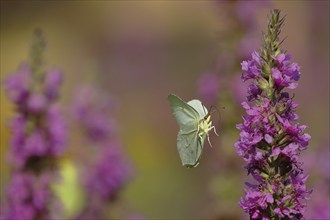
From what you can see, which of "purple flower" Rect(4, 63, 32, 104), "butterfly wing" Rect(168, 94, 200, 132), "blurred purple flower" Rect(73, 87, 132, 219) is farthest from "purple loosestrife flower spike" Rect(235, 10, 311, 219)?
"blurred purple flower" Rect(73, 87, 132, 219)

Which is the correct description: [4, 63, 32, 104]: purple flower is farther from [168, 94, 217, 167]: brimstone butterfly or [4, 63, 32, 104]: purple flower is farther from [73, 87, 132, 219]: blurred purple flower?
[73, 87, 132, 219]: blurred purple flower

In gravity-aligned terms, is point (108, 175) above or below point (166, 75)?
below

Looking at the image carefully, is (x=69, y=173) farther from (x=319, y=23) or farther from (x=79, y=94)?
(x=319, y=23)

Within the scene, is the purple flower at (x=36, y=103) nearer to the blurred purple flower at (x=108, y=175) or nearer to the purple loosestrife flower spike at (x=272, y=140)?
the blurred purple flower at (x=108, y=175)

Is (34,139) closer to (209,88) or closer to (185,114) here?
(185,114)

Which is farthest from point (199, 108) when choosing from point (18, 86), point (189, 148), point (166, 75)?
point (166, 75)

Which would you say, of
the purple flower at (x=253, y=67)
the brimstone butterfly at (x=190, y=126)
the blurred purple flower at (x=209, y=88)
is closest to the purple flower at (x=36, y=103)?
the brimstone butterfly at (x=190, y=126)

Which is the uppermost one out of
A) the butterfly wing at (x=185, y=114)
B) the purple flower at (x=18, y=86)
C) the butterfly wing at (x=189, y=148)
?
the purple flower at (x=18, y=86)
